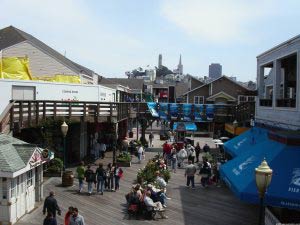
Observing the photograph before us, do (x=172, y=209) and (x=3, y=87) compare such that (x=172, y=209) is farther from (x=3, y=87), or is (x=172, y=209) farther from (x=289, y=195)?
(x=3, y=87)

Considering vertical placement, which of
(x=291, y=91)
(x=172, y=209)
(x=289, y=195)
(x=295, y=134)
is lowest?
(x=172, y=209)

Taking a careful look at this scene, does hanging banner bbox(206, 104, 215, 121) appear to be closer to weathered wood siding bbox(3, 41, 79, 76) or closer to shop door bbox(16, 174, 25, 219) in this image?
weathered wood siding bbox(3, 41, 79, 76)

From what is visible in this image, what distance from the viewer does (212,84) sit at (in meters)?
63.8

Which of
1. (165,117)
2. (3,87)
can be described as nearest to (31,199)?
(3,87)

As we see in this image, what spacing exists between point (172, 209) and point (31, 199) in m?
5.59

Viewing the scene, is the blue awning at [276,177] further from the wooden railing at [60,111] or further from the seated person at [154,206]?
the wooden railing at [60,111]

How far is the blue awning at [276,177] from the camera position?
11.7 metres

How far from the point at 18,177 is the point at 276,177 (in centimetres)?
873

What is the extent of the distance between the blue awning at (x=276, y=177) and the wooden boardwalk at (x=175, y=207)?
2326 mm

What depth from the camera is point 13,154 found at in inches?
599

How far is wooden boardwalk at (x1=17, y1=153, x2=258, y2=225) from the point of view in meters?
16.0

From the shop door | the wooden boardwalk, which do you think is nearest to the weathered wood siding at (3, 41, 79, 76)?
the wooden boardwalk

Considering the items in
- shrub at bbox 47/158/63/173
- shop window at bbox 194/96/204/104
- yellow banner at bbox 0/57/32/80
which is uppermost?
yellow banner at bbox 0/57/32/80

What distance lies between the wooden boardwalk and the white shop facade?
578 mm
